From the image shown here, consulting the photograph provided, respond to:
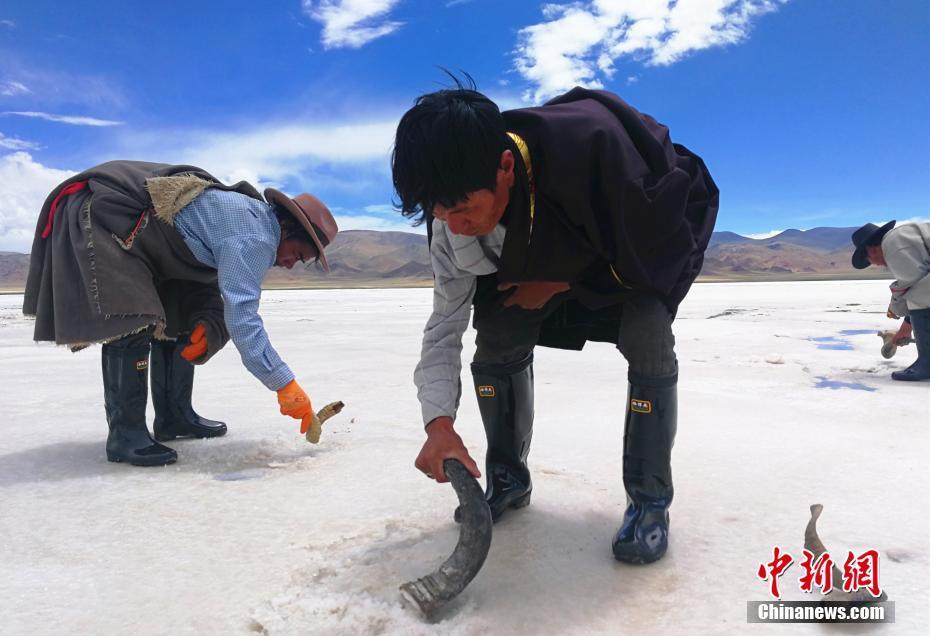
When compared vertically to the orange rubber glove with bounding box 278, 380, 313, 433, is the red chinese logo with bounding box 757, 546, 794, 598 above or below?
below

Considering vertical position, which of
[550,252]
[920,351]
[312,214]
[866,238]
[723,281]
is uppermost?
[723,281]

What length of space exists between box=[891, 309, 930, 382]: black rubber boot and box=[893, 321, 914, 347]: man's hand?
0.27m

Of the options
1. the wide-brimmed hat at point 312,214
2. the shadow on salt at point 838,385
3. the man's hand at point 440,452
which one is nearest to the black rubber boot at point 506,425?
the man's hand at point 440,452

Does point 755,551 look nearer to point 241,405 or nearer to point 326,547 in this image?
point 326,547

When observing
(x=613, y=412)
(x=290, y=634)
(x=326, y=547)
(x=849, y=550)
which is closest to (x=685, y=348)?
(x=613, y=412)

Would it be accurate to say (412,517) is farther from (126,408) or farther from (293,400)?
(126,408)

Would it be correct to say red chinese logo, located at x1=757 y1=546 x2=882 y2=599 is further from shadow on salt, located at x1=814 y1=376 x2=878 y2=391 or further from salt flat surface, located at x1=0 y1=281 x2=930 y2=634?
shadow on salt, located at x1=814 y1=376 x2=878 y2=391

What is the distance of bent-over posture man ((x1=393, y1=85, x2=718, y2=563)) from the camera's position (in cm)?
126

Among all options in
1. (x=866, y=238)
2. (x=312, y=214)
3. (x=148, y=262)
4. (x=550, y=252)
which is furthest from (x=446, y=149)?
(x=866, y=238)

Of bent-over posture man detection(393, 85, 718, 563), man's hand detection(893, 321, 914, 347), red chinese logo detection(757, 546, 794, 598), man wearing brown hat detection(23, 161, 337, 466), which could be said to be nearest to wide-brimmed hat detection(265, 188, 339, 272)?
man wearing brown hat detection(23, 161, 337, 466)

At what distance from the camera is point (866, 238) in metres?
4.33

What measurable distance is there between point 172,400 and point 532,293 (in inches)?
68.8

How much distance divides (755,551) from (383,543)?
33.6 inches

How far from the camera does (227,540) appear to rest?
160 centimetres
